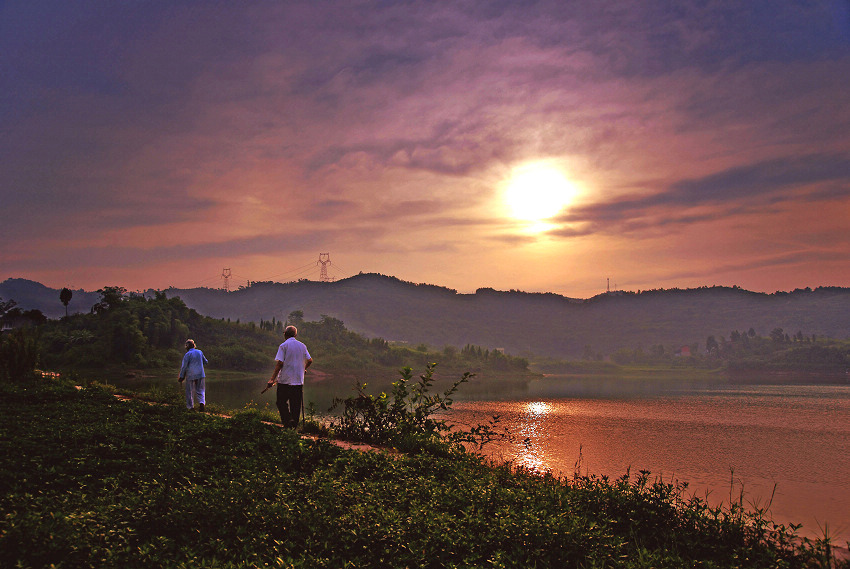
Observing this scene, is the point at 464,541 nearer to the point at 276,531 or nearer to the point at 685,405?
the point at 276,531

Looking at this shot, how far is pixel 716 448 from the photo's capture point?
91.6 ft

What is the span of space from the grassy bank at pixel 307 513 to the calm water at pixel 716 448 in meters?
2.06

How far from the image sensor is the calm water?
58.3 feet

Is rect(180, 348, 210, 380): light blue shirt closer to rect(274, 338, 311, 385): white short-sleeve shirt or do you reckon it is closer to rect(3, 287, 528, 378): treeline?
rect(274, 338, 311, 385): white short-sleeve shirt

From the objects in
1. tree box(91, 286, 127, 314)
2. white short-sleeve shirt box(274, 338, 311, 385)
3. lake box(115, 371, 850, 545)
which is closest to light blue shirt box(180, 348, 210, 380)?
white short-sleeve shirt box(274, 338, 311, 385)

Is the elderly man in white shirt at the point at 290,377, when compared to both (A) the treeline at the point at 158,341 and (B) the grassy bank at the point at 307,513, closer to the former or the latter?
(B) the grassy bank at the point at 307,513

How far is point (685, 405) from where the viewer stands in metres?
54.5

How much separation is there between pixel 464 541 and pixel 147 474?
526 cm

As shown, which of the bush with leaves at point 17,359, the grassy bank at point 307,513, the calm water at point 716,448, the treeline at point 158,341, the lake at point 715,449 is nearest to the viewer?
the grassy bank at point 307,513

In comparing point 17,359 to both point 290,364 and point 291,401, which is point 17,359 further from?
point 290,364

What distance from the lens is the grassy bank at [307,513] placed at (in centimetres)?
593

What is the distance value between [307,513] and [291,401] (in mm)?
7635

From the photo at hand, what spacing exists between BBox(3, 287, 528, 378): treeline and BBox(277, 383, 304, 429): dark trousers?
55.5m

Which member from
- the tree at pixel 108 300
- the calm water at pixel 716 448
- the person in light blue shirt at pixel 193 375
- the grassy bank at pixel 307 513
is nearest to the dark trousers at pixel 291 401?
the grassy bank at pixel 307 513
